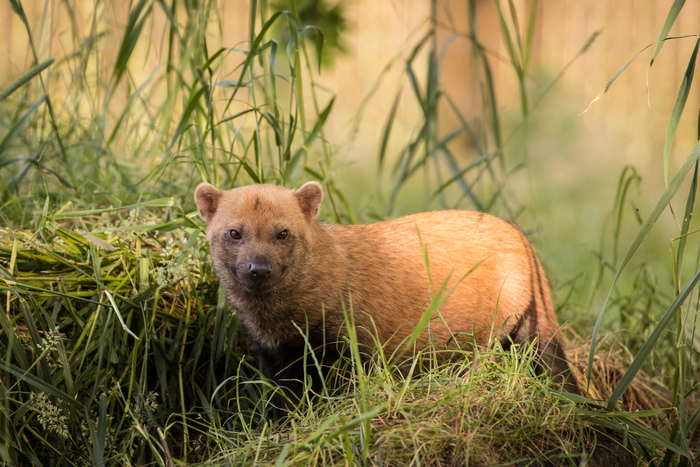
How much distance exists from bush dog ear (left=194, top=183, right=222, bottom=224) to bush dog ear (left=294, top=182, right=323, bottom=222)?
399mm

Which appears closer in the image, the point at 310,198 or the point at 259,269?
the point at 259,269

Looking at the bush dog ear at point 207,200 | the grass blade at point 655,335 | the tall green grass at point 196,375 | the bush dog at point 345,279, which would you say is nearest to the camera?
the grass blade at point 655,335

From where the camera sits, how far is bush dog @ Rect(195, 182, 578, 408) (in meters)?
3.11

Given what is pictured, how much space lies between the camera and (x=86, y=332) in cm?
301

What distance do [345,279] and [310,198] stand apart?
44 cm

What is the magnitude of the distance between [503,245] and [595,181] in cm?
586

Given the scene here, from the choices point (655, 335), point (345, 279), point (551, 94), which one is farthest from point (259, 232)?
point (551, 94)

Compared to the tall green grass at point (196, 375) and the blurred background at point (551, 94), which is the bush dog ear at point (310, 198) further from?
the blurred background at point (551, 94)

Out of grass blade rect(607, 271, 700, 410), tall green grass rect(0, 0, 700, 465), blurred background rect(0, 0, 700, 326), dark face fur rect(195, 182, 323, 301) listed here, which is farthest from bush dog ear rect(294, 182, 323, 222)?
blurred background rect(0, 0, 700, 326)

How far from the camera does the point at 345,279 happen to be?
3238mm

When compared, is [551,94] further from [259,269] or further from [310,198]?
[259,269]

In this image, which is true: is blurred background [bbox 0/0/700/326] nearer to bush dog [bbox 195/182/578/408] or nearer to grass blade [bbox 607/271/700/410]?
bush dog [bbox 195/182/578/408]

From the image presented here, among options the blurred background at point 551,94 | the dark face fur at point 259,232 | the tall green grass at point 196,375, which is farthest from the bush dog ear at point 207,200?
the blurred background at point 551,94

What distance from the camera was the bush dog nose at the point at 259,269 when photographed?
2918mm
